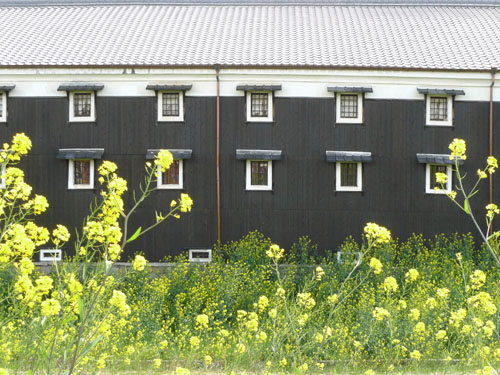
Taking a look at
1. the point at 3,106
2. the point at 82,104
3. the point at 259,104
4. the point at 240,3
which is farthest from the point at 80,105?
the point at 240,3

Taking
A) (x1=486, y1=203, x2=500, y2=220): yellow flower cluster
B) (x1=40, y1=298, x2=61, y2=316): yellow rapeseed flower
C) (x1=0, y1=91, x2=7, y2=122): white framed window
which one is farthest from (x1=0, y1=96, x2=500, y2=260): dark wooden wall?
(x1=40, y1=298, x2=61, y2=316): yellow rapeseed flower

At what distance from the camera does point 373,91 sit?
21.9 m

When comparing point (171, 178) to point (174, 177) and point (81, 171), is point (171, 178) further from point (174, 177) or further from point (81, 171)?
point (81, 171)

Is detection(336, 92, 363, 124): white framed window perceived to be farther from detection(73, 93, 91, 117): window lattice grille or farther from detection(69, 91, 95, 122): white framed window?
detection(73, 93, 91, 117): window lattice grille

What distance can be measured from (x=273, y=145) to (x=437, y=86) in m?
6.39

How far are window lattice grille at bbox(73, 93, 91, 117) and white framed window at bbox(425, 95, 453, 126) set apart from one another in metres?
12.5

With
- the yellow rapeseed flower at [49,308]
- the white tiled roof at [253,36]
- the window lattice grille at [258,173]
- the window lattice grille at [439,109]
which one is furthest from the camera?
the white tiled roof at [253,36]

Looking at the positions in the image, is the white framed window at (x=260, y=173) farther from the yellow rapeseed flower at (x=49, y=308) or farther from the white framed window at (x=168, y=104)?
the yellow rapeseed flower at (x=49, y=308)

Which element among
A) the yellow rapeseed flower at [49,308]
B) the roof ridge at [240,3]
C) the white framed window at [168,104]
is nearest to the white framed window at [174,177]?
the white framed window at [168,104]

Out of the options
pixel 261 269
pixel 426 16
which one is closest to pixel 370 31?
pixel 426 16

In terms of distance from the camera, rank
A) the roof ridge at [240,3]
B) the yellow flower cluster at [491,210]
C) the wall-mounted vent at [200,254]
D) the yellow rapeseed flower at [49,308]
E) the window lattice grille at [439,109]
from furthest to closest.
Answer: the roof ridge at [240,3]
the window lattice grille at [439,109]
the wall-mounted vent at [200,254]
the yellow flower cluster at [491,210]
the yellow rapeseed flower at [49,308]

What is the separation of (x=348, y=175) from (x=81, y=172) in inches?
386

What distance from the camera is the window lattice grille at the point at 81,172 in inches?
870

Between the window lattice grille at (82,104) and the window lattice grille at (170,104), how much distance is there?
2.82 meters
